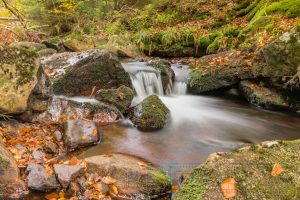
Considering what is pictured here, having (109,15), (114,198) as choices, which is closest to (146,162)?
(114,198)

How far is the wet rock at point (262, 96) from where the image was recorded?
24.9ft

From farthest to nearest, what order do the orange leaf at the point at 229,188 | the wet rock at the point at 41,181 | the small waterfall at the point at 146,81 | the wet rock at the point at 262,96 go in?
the small waterfall at the point at 146,81
the wet rock at the point at 262,96
the wet rock at the point at 41,181
the orange leaf at the point at 229,188

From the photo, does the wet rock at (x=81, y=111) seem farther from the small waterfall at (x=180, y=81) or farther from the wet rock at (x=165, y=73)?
the small waterfall at (x=180, y=81)

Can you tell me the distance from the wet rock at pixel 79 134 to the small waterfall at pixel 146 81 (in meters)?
3.22

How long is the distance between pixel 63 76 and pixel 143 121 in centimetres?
228

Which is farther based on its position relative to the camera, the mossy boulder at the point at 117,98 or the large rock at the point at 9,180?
the mossy boulder at the point at 117,98

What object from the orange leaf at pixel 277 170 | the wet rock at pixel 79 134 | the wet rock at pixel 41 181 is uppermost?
the orange leaf at pixel 277 170

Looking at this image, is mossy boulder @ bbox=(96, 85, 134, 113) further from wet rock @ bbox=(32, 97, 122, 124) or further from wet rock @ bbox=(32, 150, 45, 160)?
wet rock @ bbox=(32, 150, 45, 160)

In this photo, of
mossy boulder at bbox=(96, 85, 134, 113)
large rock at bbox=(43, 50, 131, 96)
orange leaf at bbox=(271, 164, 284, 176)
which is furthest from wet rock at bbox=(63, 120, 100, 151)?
orange leaf at bbox=(271, 164, 284, 176)

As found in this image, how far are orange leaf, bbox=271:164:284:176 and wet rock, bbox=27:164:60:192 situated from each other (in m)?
2.50

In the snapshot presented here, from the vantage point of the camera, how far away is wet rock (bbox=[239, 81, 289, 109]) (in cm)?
758

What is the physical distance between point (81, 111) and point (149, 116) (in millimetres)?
1366

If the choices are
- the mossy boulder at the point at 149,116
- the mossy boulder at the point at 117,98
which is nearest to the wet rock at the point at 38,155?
the mossy boulder at the point at 149,116

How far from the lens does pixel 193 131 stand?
6422 mm
